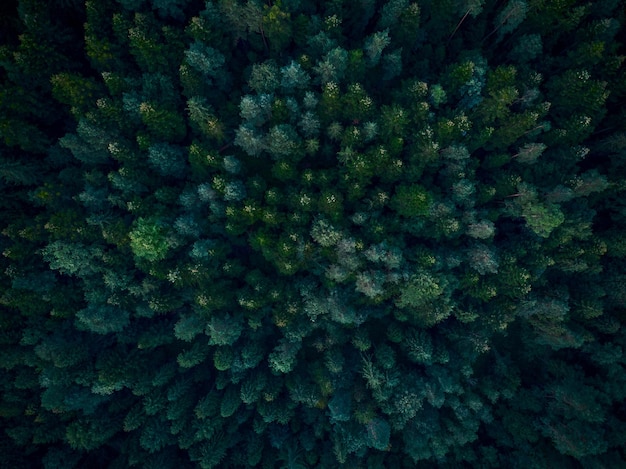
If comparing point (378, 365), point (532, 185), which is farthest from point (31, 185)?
point (532, 185)

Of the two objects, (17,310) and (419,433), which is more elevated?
(419,433)

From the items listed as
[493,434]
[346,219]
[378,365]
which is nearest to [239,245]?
[346,219]

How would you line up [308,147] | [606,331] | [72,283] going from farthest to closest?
[606,331] → [72,283] → [308,147]

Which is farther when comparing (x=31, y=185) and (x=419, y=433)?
(x=419, y=433)

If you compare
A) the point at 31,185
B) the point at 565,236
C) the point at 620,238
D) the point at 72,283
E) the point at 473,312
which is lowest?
the point at 72,283

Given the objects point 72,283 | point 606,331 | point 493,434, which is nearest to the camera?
point 72,283

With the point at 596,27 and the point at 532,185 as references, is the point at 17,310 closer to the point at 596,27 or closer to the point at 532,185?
the point at 532,185
